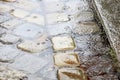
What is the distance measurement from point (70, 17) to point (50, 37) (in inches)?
30.4

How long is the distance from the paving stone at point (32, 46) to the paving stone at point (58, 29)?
0.40m

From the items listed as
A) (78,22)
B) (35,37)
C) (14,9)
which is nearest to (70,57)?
(35,37)

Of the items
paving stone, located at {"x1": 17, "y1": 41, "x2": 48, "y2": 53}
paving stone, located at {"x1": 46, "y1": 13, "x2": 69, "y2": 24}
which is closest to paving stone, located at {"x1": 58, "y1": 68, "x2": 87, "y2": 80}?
paving stone, located at {"x1": 17, "y1": 41, "x2": 48, "y2": 53}

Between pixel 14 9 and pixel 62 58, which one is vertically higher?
pixel 14 9

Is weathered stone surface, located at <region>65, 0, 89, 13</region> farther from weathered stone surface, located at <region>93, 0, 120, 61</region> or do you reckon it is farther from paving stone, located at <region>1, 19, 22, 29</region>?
paving stone, located at <region>1, 19, 22, 29</region>

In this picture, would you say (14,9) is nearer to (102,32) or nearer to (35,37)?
(35,37)

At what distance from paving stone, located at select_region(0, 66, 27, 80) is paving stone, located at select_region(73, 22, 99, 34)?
136 cm

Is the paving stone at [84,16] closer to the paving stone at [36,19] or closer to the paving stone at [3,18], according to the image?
the paving stone at [36,19]

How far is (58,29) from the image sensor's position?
4.40m

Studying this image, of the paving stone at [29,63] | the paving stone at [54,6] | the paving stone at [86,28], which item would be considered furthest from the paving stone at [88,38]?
the paving stone at [54,6]

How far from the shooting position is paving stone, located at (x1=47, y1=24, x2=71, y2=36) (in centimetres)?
432

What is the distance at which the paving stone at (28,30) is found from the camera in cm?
425

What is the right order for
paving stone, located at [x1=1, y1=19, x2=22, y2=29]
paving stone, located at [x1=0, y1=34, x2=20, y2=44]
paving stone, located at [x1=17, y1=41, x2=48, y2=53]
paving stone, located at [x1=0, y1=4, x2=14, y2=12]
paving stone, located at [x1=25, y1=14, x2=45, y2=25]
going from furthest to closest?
1. paving stone, located at [x1=0, y1=4, x2=14, y2=12]
2. paving stone, located at [x1=25, y1=14, x2=45, y2=25]
3. paving stone, located at [x1=1, y1=19, x2=22, y2=29]
4. paving stone, located at [x1=0, y1=34, x2=20, y2=44]
5. paving stone, located at [x1=17, y1=41, x2=48, y2=53]

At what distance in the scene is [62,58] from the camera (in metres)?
3.67
